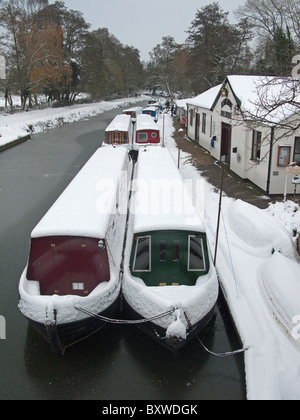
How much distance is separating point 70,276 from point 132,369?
2.11 m

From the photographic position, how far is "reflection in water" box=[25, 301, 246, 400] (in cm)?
652

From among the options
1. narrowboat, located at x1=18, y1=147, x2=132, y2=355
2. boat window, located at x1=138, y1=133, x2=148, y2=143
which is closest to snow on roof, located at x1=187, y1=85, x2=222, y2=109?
boat window, located at x1=138, y1=133, x2=148, y2=143

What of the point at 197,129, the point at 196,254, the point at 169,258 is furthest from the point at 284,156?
the point at 197,129

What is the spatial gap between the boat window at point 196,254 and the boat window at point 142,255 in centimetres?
84

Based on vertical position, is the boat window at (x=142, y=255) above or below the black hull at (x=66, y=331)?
above

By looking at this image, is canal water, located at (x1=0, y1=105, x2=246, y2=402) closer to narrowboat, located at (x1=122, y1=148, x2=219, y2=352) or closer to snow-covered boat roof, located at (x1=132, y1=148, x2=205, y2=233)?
narrowboat, located at (x1=122, y1=148, x2=219, y2=352)

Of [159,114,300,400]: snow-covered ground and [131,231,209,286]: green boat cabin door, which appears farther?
[131,231,209,286]: green boat cabin door

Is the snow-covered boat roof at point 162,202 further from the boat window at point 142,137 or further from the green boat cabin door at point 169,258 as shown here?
the boat window at point 142,137

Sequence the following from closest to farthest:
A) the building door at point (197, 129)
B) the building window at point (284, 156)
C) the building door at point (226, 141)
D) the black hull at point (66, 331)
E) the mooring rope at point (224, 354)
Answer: the black hull at point (66, 331) < the mooring rope at point (224, 354) < the building window at point (284, 156) < the building door at point (226, 141) < the building door at point (197, 129)

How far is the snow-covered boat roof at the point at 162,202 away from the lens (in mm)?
7832

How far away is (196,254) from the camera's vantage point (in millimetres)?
7859

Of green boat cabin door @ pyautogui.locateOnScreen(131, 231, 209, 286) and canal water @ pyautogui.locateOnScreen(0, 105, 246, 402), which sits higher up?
green boat cabin door @ pyautogui.locateOnScreen(131, 231, 209, 286)

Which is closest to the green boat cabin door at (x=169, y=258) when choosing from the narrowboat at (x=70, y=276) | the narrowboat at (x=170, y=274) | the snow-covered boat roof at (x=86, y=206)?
the narrowboat at (x=170, y=274)
